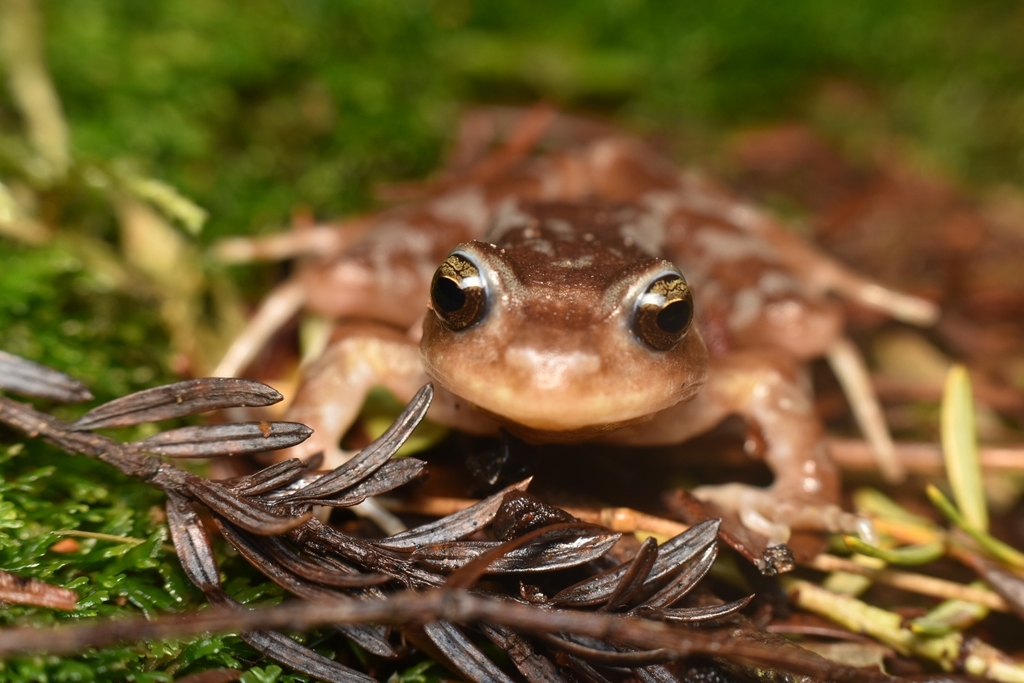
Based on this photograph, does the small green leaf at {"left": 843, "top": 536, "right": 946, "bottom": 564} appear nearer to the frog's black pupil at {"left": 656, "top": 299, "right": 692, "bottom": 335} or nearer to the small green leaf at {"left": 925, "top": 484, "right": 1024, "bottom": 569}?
the small green leaf at {"left": 925, "top": 484, "right": 1024, "bottom": 569}

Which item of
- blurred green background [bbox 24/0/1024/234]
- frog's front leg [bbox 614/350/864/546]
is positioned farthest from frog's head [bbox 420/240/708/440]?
blurred green background [bbox 24/0/1024/234]

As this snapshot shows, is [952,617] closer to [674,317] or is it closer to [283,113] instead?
[674,317]

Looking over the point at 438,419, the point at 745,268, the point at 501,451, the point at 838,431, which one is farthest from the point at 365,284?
the point at 838,431

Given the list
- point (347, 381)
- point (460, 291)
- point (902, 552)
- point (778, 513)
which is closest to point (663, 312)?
point (460, 291)

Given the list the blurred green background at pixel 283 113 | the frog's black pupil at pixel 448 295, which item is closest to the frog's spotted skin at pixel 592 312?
the frog's black pupil at pixel 448 295

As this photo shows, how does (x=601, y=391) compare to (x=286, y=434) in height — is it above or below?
above

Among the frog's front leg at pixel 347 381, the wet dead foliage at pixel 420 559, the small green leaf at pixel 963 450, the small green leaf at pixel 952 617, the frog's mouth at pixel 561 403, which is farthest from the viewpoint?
the frog's front leg at pixel 347 381

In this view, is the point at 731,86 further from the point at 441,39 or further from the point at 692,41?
the point at 441,39

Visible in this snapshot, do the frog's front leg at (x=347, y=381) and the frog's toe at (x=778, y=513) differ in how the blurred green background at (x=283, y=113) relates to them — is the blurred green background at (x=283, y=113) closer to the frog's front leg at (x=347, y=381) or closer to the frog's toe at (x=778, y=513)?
the frog's front leg at (x=347, y=381)
